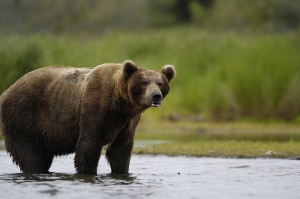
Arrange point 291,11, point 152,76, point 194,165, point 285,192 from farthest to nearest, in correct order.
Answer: point 291,11 → point 194,165 → point 152,76 → point 285,192

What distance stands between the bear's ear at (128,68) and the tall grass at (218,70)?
974 cm

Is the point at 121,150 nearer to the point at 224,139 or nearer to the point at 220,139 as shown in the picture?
the point at 224,139

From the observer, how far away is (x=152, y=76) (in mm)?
10102

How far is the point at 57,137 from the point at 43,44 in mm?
11965

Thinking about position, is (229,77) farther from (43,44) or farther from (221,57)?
(43,44)

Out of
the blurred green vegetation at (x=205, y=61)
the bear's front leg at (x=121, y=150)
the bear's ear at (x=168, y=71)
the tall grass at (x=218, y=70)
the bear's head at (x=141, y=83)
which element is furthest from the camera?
the blurred green vegetation at (x=205, y=61)

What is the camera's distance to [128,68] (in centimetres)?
1014

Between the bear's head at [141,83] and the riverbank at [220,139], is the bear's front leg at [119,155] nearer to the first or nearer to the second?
the bear's head at [141,83]

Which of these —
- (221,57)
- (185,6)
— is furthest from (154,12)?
(221,57)

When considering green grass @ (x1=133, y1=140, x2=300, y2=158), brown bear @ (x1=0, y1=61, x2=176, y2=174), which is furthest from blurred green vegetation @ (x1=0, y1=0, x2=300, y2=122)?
brown bear @ (x1=0, y1=61, x2=176, y2=174)

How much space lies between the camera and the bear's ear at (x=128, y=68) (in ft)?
33.1

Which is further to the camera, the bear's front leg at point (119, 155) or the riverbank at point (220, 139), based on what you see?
the riverbank at point (220, 139)

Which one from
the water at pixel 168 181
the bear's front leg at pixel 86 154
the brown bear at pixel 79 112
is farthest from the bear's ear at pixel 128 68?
the water at pixel 168 181

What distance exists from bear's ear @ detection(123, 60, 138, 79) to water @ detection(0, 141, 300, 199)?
1.43 m
